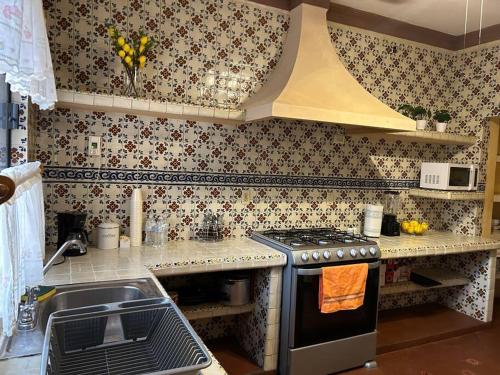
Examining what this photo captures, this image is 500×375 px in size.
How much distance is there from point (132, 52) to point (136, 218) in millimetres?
1054

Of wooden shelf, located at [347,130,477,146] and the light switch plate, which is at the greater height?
wooden shelf, located at [347,130,477,146]

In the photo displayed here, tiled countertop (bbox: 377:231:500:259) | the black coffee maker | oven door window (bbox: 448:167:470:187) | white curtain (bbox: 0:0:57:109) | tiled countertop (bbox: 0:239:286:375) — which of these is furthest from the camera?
oven door window (bbox: 448:167:470:187)

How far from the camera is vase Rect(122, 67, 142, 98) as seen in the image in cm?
234

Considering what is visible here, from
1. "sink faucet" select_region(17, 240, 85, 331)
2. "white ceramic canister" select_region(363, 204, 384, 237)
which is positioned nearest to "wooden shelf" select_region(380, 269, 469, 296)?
"white ceramic canister" select_region(363, 204, 384, 237)

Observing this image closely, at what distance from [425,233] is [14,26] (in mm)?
3657

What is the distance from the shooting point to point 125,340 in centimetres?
139

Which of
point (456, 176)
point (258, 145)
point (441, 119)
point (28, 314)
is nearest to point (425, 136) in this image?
point (441, 119)

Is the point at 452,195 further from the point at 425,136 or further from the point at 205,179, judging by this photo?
the point at 205,179

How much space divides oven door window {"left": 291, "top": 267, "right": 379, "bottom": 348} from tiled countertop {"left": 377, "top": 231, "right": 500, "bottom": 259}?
0.31 metres

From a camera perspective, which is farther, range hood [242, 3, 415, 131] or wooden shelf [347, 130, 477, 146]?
wooden shelf [347, 130, 477, 146]

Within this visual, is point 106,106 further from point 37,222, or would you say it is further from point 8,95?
point 37,222

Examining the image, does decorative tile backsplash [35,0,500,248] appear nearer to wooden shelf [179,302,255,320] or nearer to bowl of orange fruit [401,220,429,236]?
bowl of orange fruit [401,220,429,236]

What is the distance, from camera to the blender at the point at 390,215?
3.35 metres

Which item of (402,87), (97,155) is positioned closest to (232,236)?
(97,155)
